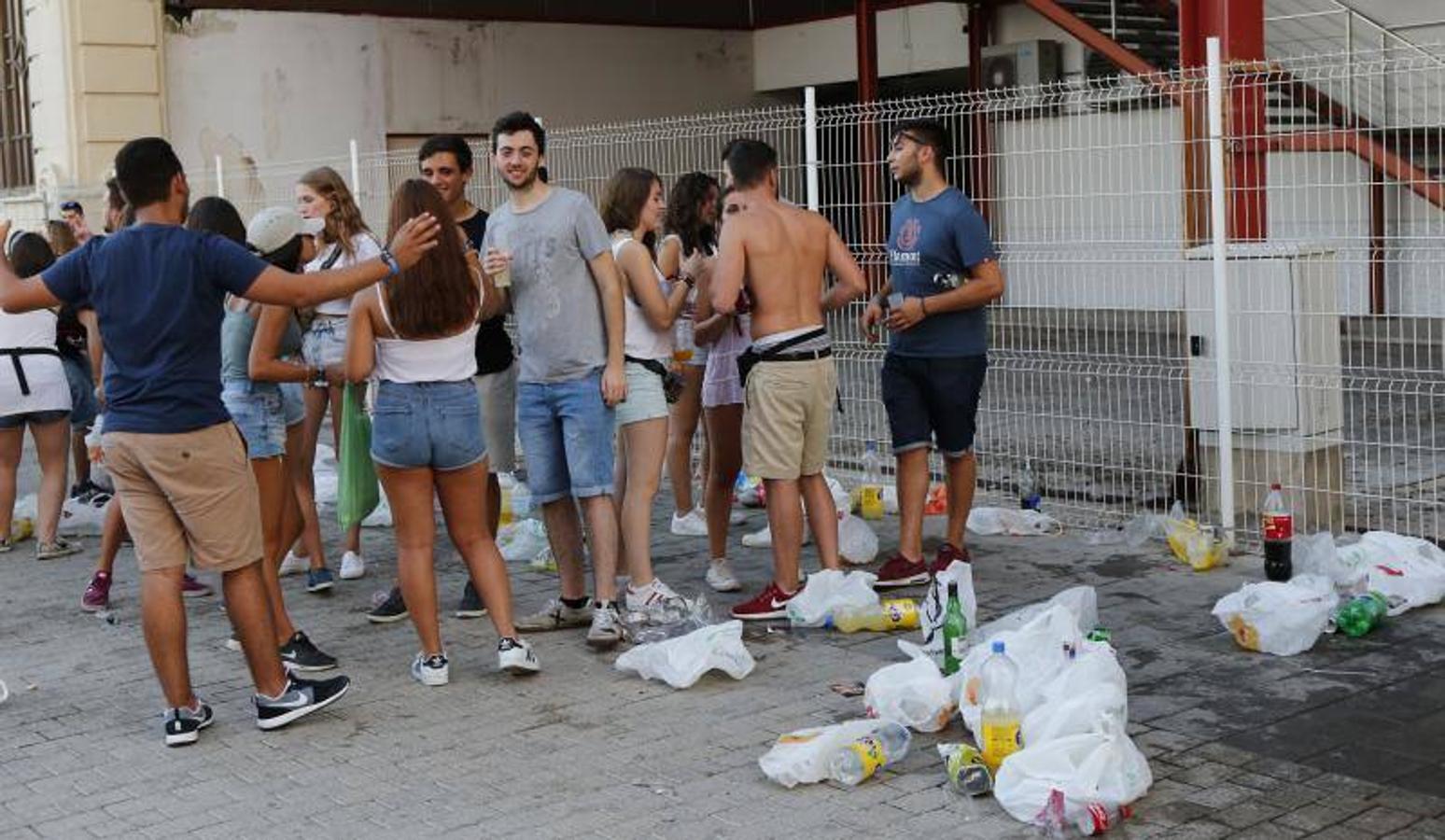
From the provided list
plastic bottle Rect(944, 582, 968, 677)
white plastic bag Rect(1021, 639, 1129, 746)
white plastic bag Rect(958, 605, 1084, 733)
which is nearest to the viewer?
white plastic bag Rect(1021, 639, 1129, 746)

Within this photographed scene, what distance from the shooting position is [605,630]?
636 cm

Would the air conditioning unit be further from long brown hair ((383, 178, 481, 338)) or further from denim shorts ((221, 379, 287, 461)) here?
long brown hair ((383, 178, 481, 338))

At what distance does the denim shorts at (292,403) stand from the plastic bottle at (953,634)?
113 inches

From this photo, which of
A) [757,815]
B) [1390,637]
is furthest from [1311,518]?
[757,815]

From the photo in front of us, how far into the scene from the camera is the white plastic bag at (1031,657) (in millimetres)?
5062

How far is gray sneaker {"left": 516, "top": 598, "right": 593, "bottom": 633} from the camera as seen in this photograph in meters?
6.72

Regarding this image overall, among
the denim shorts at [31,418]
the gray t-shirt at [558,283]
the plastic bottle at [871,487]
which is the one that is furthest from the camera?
the plastic bottle at [871,487]

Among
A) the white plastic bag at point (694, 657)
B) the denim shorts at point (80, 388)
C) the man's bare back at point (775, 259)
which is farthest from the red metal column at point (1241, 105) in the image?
the denim shorts at point (80, 388)

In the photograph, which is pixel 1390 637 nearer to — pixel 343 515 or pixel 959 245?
pixel 959 245

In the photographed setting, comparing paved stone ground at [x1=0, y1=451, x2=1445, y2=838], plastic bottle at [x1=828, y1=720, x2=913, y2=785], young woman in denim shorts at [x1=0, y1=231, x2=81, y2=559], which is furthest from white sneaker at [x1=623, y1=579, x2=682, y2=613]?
young woman in denim shorts at [x1=0, y1=231, x2=81, y2=559]

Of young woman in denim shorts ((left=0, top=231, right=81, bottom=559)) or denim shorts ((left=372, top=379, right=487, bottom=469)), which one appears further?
young woman in denim shorts ((left=0, top=231, right=81, bottom=559))

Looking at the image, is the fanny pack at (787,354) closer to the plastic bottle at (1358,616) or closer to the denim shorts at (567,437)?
the denim shorts at (567,437)

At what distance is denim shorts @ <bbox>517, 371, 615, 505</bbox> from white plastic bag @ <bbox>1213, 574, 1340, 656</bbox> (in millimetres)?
2317

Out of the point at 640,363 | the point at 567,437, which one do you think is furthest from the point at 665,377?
the point at 567,437
